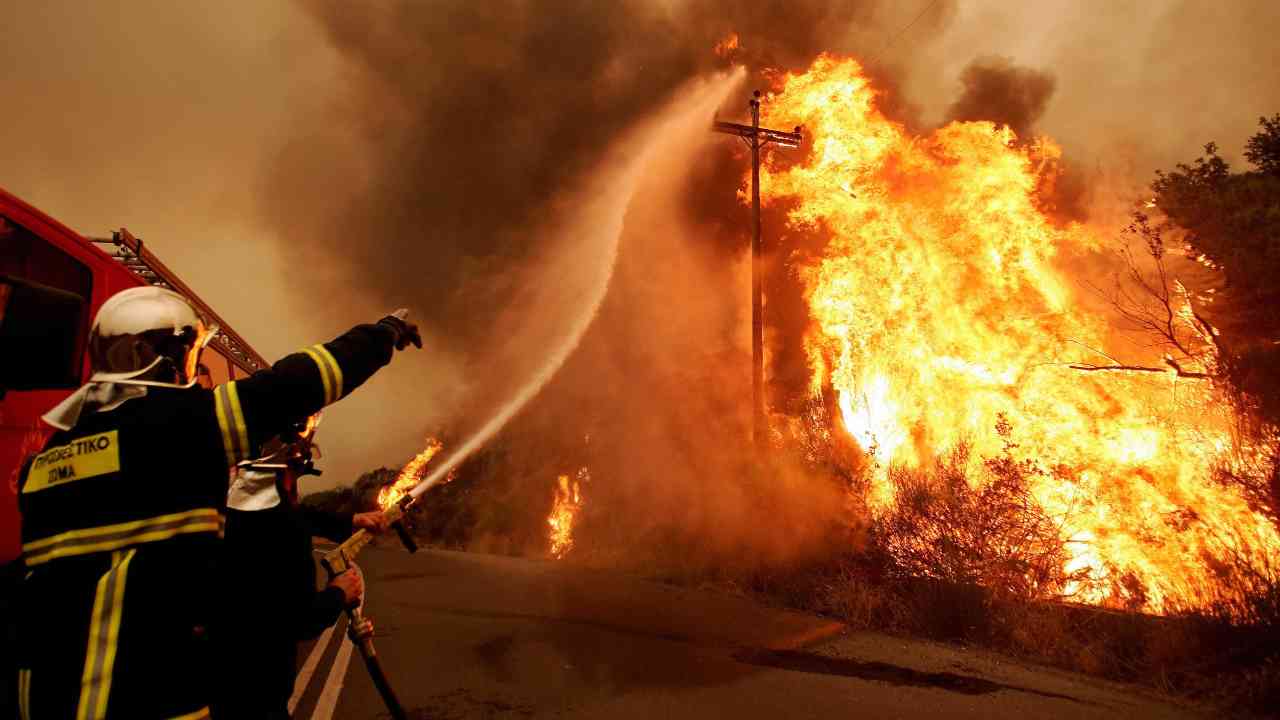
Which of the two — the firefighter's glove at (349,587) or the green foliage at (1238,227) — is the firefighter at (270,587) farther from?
the green foliage at (1238,227)

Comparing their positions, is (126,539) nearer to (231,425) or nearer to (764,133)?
(231,425)

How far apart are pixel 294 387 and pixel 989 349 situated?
32.9ft

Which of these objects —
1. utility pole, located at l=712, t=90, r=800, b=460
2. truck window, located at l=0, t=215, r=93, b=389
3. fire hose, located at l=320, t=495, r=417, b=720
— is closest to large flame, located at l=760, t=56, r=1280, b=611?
utility pole, located at l=712, t=90, r=800, b=460

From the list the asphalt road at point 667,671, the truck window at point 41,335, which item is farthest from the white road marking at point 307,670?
the truck window at point 41,335

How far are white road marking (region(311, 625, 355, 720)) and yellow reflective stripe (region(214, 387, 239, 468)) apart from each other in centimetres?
405

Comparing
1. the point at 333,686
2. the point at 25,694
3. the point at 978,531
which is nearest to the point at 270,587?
the point at 25,694

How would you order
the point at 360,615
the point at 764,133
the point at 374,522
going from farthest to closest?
1. the point at 764,133
2. the point at 374,522
3. the point at 360,615

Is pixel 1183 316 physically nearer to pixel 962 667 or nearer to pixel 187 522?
pixel 962 667

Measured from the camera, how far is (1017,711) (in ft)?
16.3

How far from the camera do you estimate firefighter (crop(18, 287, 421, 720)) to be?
1643 millimetres

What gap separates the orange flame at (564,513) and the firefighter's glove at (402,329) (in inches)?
641

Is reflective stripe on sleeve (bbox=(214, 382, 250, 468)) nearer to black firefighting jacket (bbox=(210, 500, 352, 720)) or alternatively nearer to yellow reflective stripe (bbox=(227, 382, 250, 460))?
yellow reflective stripe (bbox=(227, 382, 250, 460))

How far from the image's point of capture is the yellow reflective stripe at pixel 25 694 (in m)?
1.65

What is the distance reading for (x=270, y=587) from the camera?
281 cm
